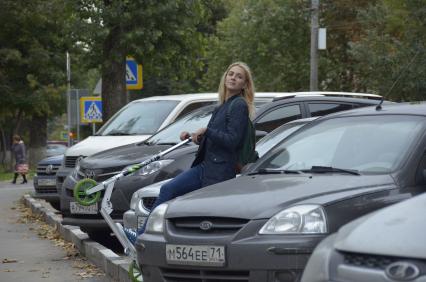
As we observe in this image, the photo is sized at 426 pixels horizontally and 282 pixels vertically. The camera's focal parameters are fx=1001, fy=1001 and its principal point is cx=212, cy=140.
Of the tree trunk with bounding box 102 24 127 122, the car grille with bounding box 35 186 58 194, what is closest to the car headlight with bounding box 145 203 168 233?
the car grille with bounding box 35 186 58 194

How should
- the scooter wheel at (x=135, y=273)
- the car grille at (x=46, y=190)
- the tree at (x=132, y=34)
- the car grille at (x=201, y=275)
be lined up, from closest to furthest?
the car grille at (x=201, y=275) < the scooter wheel at (x=135, y=273) < the car grille at (x=46, y=190) < the tree at (x=132, y=34)

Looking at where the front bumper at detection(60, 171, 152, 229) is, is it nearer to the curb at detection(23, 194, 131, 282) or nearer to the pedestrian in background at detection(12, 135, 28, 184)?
the curb at detection(23, 194, 131, 282)

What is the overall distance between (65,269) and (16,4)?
104 ft

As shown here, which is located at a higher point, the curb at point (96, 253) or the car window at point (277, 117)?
the car window at point (277, 117)

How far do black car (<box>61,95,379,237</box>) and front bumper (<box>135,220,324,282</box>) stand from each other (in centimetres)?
387

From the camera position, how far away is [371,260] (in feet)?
13.9

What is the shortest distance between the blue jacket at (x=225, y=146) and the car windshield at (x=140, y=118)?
632cm

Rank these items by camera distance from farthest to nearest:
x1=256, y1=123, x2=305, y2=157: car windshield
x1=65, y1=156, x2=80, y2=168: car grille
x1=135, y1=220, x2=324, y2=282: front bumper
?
1. x1=65, y1=156, x2=80, y2=168: car grille
2. x1=256, y1=123, x2=305, y2=157: car windshield
3. x1=135, y1=220, x2=324, y2=282: front bumper

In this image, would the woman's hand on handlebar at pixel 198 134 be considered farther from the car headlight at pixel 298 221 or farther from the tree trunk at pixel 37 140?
the tree trunk at pixel 37 140

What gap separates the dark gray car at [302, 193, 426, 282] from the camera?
13.5 feet

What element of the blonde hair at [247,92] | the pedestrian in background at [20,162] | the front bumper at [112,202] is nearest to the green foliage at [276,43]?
the pedestrian in background at [20,162]

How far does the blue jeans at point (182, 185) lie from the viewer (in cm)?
808

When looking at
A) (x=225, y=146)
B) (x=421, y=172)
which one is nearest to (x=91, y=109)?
(x=225, y=146)

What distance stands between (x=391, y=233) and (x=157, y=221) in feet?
9.93
